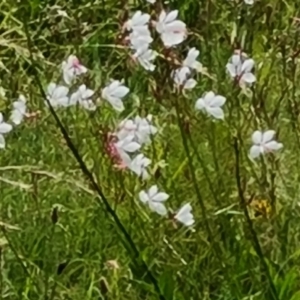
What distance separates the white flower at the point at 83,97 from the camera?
6.29ft

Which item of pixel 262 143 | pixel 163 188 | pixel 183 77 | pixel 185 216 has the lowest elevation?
pixel 163 188

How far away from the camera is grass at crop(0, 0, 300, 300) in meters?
2.08

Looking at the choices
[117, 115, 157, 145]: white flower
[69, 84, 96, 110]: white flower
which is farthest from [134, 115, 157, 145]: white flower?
[69, 84, 96, 110]: white flower

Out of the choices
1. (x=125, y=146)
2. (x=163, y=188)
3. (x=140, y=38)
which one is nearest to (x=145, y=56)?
(x=140, y=38)

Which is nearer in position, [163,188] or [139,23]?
[139,23]

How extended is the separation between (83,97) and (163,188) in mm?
424

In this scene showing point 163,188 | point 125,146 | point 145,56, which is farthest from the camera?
point 163,188

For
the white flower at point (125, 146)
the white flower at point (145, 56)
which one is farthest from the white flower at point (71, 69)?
the white flower at point (125, 146)

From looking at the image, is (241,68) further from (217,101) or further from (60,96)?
(60,96)

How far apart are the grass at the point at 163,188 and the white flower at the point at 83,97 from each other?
3.1 inches

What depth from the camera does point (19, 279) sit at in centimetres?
218

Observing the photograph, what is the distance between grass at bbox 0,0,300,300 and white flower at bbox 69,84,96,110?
0.08 m

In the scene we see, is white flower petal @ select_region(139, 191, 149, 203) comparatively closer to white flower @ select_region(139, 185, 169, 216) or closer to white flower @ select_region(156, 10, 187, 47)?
white flower @ select_region(139, 185, 169, 216)

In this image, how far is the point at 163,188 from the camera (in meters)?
2.31
